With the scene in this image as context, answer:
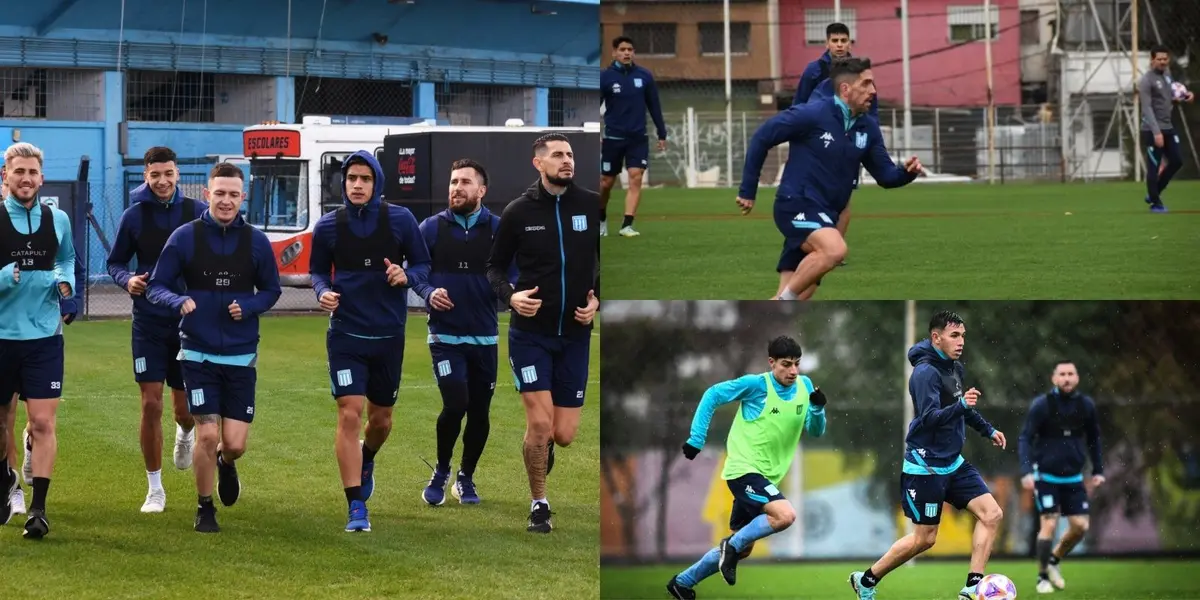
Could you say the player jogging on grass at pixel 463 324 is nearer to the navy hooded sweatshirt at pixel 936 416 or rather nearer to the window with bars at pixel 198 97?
the navy hooded sweatshirt at pixel 936 416

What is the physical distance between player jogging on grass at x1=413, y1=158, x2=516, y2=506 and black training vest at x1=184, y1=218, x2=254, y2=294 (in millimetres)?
1001

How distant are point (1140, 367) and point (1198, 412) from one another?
63 centimetres

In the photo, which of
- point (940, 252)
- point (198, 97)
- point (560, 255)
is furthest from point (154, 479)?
point (198, 97)

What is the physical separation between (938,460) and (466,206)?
2695 mm

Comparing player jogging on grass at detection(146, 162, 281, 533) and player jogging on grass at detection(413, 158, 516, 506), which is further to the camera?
player jogging on grass at detection(413, 158, 516, 506)

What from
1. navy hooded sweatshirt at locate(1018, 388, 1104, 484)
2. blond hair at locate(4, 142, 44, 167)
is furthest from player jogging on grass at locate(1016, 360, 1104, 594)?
blond hair at locate(4, 142, 44, 167)

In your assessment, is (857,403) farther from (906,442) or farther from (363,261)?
(363,261)

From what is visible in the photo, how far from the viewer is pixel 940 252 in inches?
413

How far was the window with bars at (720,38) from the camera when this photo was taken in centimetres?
941

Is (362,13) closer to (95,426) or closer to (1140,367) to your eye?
(95,426)

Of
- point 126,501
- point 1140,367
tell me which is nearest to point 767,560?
point 1140,367

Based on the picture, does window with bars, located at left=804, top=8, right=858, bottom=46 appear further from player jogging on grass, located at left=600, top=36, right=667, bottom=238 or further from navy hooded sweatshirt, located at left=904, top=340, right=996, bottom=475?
navy hooded sweatshirt, located at left=904, top=340, right=996, bottom=475

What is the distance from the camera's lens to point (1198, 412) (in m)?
6.85

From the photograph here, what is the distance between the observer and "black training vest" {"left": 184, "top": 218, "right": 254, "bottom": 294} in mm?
7465
